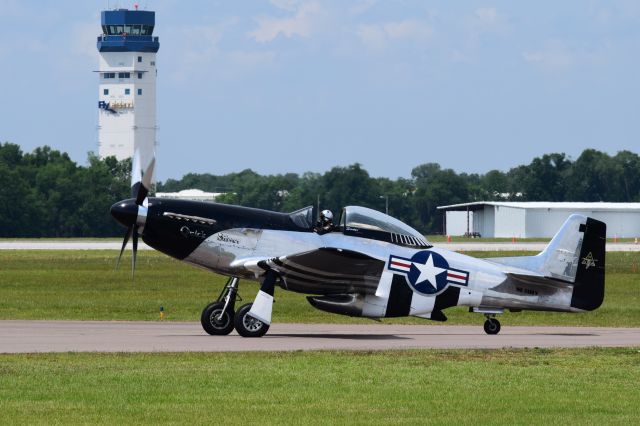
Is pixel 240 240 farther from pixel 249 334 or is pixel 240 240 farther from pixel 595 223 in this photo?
pixel 595 223

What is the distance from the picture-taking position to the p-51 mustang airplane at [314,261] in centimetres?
2373

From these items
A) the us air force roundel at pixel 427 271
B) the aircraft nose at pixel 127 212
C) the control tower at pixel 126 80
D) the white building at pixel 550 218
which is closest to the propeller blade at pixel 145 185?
the aircraft nose at pixel 127 212

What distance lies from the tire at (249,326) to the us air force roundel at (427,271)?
100 inches

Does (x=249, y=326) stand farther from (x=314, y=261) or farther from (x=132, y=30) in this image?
(x=132, y=30)

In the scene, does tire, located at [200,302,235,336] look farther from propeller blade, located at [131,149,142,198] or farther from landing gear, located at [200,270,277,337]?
propeller blade, located at [131,149,142,198]

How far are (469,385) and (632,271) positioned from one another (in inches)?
1451

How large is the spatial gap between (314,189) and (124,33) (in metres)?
107

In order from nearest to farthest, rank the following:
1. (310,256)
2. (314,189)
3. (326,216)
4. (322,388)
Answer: (322,388)
(310,256)
(326,216)
(314,189)

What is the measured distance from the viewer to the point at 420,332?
2647cm

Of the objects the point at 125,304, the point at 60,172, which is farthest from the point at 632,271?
the point at 60,172

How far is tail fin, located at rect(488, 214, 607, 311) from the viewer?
997 inches

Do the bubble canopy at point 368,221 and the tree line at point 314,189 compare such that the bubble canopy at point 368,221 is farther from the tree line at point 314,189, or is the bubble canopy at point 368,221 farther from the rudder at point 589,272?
the tree line at point 314,189

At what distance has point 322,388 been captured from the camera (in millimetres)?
16531

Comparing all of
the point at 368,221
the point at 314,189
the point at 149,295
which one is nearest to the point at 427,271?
the point at 368,221
